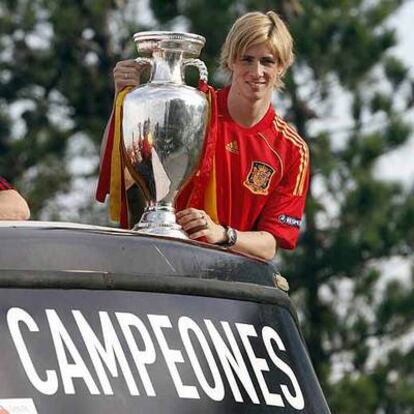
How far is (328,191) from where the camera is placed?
91.0 feet

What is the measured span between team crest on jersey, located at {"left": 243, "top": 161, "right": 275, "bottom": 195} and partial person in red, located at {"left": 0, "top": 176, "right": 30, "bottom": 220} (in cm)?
77

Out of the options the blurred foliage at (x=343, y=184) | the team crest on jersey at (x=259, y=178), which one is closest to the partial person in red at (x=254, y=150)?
the team crest on jersey at (x=259, y=178)

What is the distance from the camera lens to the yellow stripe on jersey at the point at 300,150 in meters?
7.12

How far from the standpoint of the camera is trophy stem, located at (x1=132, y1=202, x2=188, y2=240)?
6.04m

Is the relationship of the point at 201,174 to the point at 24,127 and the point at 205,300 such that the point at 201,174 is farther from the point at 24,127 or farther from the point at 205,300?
the point at 24,127

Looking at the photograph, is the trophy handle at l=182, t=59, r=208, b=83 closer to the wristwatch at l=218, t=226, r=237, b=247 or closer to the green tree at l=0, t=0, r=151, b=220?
the wristwatch at l=218, t=226, r=237, b=247

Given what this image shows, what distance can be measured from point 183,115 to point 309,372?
745 mm

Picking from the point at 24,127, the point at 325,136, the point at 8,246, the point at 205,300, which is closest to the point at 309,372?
the point at 205,300

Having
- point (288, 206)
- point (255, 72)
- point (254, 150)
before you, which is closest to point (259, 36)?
point (255, 72)

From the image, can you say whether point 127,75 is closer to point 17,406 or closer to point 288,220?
point 288,220

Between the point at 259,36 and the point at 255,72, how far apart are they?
0.37 ft

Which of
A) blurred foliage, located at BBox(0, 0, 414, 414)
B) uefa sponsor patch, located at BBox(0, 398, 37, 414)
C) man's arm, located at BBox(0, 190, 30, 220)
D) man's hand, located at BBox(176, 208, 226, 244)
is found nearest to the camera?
uefa sponsor patch, located at BBox(0, 398, 37, 414)

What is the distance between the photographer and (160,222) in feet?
20.1

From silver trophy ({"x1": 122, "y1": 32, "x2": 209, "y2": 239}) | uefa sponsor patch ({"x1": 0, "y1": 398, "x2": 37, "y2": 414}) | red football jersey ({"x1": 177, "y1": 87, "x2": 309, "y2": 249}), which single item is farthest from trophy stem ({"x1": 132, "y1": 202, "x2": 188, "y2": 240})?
uefa sponsor patch ({"x1": 0, "y1": 398, "x2": 37, "y2": 414})
